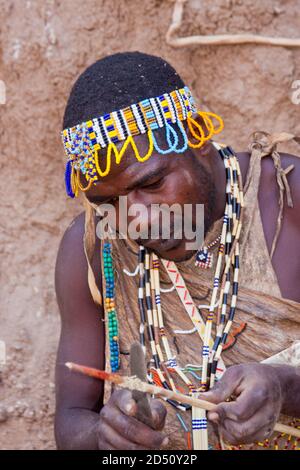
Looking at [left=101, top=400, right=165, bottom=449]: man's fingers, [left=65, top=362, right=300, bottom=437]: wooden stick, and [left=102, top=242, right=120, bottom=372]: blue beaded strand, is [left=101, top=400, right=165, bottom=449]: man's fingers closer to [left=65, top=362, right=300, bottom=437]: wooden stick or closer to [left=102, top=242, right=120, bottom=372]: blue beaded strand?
[left=65, top=362, right=300, bottom=437]: wooden stick

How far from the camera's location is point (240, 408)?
2209 mm

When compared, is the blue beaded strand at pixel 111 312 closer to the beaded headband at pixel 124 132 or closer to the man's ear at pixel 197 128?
the beaded headband at pixel 124 132

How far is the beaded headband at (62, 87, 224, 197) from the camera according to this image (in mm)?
2557

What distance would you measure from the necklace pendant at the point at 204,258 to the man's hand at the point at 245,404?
0.63 m

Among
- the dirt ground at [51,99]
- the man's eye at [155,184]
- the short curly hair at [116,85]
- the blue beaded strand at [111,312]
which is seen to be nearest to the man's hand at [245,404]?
the man's eye at [155,184]

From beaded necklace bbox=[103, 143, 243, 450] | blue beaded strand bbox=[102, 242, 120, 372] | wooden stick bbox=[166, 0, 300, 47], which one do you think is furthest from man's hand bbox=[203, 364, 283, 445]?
wooden stick bbox=[166, 0, 300, 47]

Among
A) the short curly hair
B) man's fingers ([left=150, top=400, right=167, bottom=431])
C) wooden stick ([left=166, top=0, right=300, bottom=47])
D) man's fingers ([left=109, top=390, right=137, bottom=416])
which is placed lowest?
man's fingers ([left=150, top=400, right=167, bottom=431])

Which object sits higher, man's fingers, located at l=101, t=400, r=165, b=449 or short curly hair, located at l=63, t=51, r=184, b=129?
short curly hair, located at l=63, t=51, r=184, b=129

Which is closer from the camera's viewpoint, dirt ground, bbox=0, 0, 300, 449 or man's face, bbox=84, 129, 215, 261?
man's face, bbox=84, 129, 215, 261
